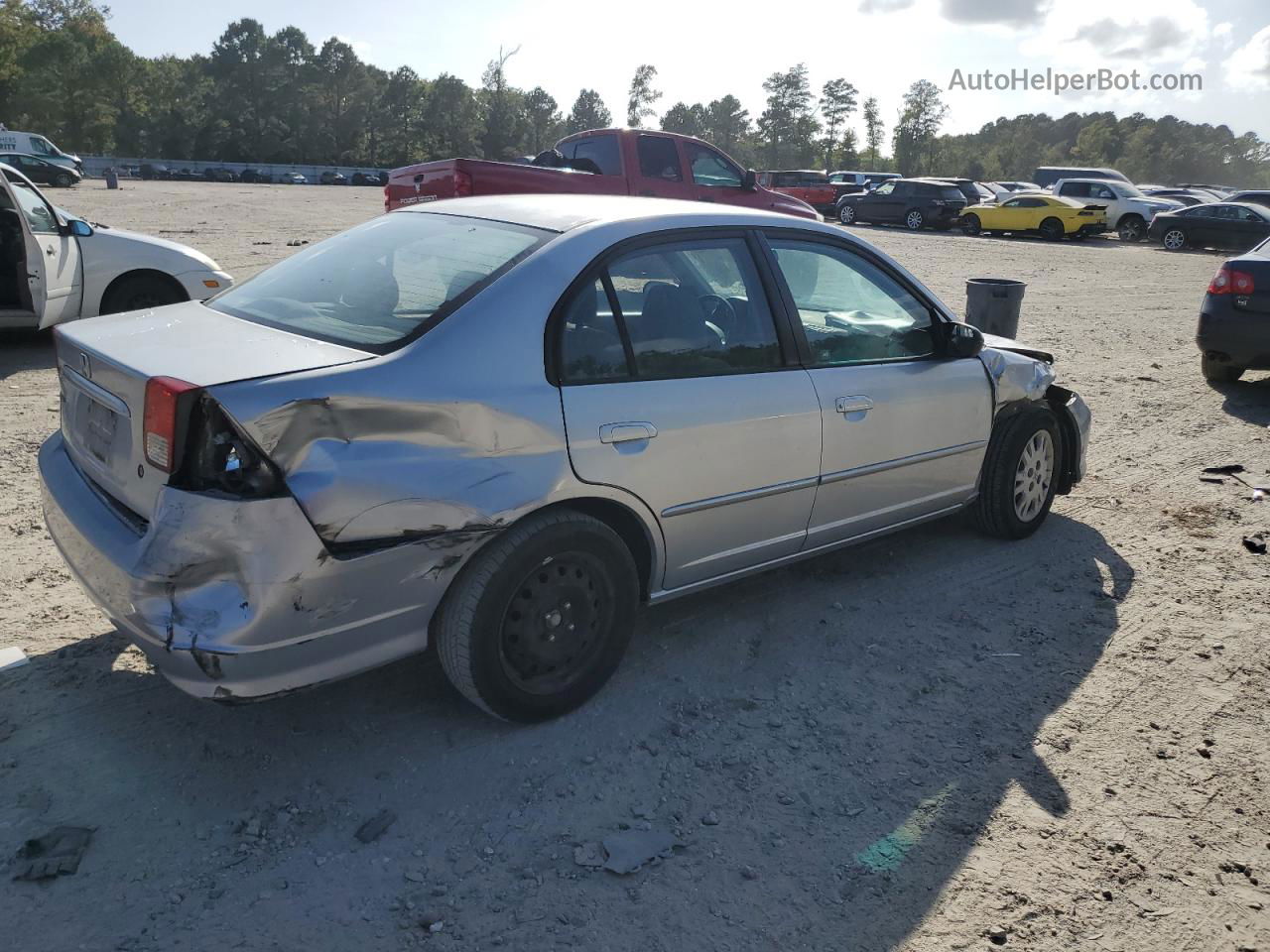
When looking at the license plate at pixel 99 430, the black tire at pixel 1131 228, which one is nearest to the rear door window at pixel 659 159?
the license plate at pixel 99 430

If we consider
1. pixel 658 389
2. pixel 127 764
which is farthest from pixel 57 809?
pixel 658 389

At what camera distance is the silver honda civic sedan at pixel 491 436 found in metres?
2.68

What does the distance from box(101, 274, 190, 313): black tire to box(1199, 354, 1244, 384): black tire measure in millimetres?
9094

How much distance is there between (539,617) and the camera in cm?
323

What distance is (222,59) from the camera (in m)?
101

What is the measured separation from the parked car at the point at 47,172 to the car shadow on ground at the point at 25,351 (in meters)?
32.8

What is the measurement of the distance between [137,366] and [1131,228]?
99.3ft


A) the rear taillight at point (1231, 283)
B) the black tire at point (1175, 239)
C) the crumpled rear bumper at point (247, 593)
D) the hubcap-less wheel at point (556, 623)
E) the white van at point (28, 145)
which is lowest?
the hubcap-less wheel at point (556, 623)

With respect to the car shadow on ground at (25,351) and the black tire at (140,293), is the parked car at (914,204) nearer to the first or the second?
the black tire at (140,293)

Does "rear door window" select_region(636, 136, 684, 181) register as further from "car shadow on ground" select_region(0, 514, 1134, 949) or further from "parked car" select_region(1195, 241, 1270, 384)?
"car shadow on ground" select_region(0, 514, 1134, 949)

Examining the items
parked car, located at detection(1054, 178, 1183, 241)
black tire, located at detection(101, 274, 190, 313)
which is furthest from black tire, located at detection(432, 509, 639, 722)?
parked car, located at detection(1054, 178, 1183, 241)

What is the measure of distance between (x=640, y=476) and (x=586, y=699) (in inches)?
31.8

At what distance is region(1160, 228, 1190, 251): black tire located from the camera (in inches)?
988

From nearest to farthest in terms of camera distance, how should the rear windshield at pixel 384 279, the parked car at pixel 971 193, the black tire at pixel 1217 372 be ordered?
the rear windshield at pixel 384 279 → the black tire at pixel 1217 372 → the parked car at pixel 971 193
